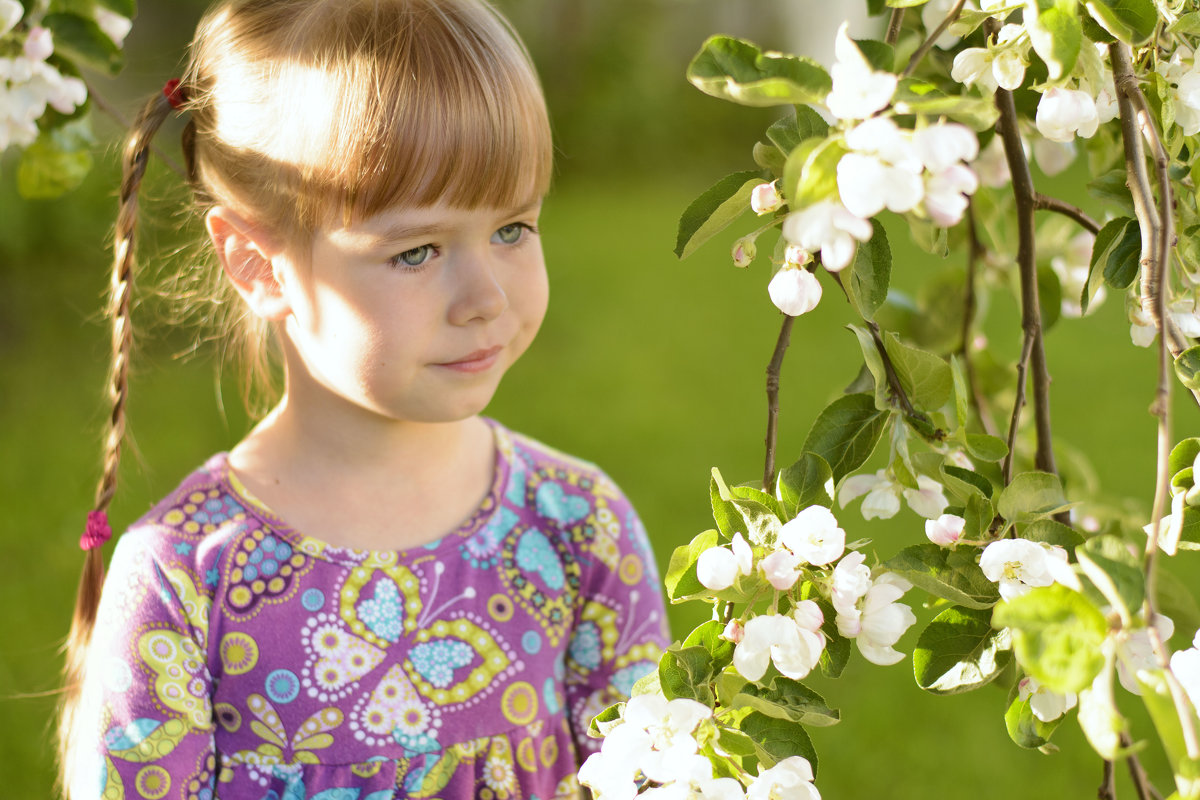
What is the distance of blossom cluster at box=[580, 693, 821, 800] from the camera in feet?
2.14

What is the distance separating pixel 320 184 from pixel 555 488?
0.42 meters

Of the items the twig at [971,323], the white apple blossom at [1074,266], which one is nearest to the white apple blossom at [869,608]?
the twig at [971,323]

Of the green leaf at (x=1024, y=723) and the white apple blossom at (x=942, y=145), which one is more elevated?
the white apple blossom at (x=942, y=145)

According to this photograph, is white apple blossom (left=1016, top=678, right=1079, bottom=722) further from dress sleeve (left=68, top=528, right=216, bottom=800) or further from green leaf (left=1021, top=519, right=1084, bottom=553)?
dress sleeve (left=68, top=528, right=216, bottom=800)

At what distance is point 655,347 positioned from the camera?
13.8 feet

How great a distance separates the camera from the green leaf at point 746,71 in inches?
22.9

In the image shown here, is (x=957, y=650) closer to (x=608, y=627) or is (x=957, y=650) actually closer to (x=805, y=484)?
(x=805, y=484)

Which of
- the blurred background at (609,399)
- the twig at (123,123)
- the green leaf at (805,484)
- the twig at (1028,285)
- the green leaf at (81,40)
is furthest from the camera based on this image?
the blurred background at (609,399)

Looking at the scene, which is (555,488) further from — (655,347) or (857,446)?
(655,347)

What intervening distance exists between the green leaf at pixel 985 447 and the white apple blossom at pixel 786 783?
0.90 feet

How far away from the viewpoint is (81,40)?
1.11 m

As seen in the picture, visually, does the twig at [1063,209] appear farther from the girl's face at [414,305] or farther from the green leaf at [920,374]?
the girl's face at [414,305]

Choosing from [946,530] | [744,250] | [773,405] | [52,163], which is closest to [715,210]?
[744,250]

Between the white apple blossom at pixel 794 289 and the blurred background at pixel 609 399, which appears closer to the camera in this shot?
the white apple blossom at pixel 794 289
